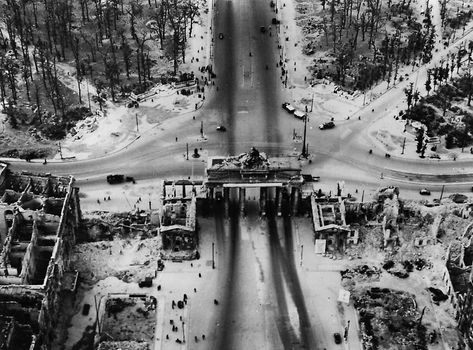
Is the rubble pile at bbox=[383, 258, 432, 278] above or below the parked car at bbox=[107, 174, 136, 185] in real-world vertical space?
below

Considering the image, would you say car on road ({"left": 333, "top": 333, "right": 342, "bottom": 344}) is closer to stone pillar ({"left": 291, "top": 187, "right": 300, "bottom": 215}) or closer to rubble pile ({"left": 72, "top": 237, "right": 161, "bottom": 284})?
stone pillar ({"left": 291, "top": 187, "right": 300, "bottom": 215})

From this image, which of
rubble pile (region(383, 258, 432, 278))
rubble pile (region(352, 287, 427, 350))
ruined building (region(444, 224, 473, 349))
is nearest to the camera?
ruined building (region(444, 224, 473, 349))

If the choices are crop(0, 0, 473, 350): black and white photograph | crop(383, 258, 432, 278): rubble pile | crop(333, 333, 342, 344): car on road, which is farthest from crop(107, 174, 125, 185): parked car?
crop(333, 333, 342, 344): car on road

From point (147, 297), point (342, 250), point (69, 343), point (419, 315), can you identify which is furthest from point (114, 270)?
point (419, 315)

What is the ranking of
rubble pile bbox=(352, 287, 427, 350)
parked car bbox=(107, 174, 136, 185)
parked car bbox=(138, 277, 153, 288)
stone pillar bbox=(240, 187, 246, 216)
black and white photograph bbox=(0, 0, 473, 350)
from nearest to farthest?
rubble pile bbox=(352, 287, 427, 350), black and white photograph bbox=(0, 0, 473, 350), parked car bbox=(138, 277, 153, 288), stone pillar bbox=(240, 187, 246, 216), parked car bbox=(107, 174, 136, 185)

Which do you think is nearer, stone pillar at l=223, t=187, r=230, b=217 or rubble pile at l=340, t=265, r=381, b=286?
rubble pile at l=340, t=265, r=381, b=286

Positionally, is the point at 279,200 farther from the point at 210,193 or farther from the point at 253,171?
the point at 210,193
